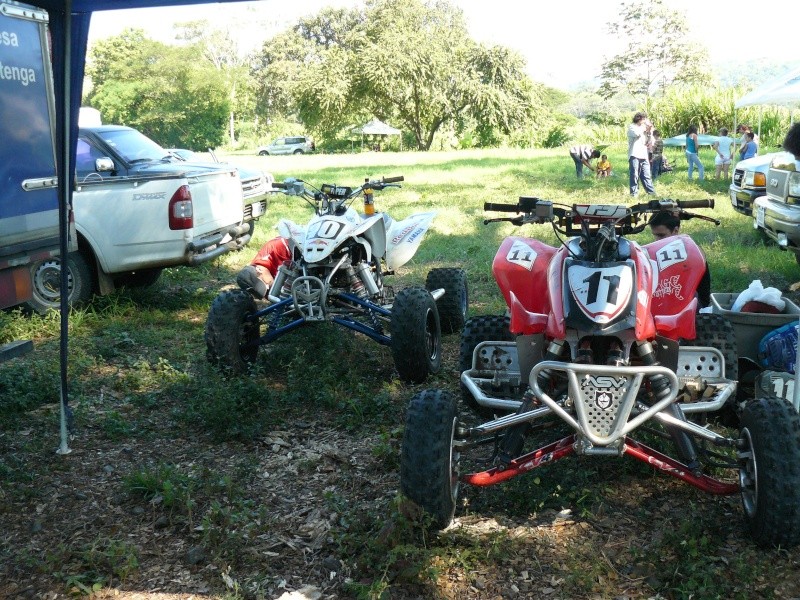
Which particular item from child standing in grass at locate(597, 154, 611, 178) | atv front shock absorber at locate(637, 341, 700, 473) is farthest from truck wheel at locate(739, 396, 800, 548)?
child standing in grass at locate(597, 154, 611, 178)

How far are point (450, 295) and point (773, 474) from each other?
3805mm

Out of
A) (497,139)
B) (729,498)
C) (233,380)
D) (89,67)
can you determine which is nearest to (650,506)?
(729,498)

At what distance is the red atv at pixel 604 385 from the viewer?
10.9 ft

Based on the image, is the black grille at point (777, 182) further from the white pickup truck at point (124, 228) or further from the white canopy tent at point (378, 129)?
the white canopy tent at point (378, 129)

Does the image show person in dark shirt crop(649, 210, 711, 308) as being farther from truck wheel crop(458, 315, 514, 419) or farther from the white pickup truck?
the white pickup truck

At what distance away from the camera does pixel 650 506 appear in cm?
387

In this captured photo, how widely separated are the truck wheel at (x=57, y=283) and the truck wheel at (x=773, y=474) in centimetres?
612

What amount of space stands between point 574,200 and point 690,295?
11.8m

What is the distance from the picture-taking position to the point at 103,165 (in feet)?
26.4

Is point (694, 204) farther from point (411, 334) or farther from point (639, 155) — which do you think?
point (639, 155)

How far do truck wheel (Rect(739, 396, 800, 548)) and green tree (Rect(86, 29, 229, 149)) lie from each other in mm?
54191

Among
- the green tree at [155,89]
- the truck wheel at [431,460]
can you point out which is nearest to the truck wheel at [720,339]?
the truck wheel at [431,460]

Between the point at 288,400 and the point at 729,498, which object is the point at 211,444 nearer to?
the point at 288,400

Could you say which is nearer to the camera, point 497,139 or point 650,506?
point 650,506
